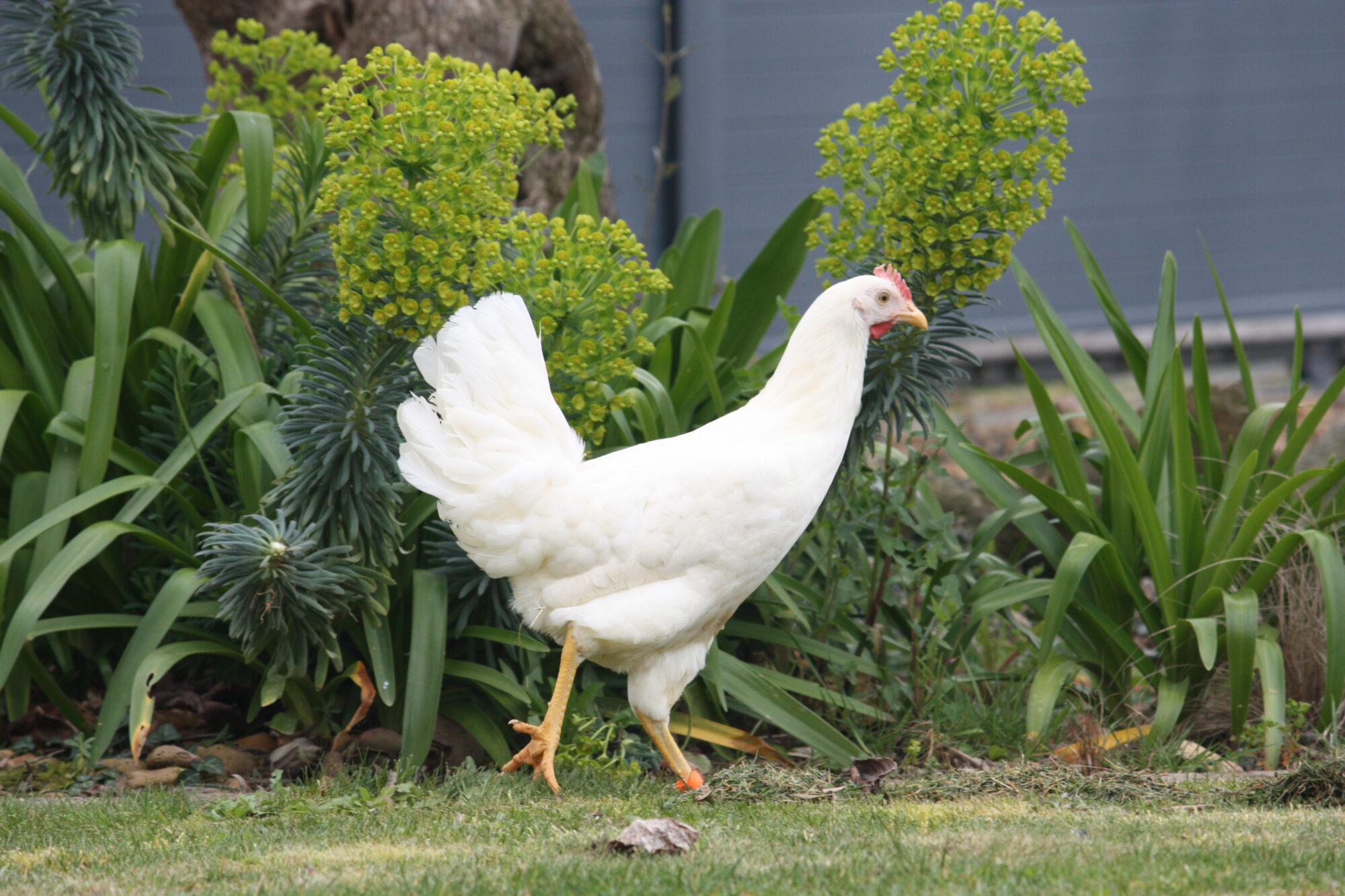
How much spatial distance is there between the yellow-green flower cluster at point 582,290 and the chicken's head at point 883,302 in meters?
0.50

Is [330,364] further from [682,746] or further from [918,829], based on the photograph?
[918,829]

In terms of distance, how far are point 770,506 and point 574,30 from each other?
117 inches

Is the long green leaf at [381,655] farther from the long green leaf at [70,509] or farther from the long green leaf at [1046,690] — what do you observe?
the long green leaf at [1046,690]

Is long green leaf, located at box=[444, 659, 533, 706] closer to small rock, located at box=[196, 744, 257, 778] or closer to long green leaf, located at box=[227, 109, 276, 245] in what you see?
small rock, located at box=[196, 744, 257, 778]

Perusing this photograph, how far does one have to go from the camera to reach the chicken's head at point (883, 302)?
308 centimetres

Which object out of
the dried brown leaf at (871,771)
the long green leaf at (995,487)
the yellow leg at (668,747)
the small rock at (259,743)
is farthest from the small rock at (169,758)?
the long green leaf at (995,487)

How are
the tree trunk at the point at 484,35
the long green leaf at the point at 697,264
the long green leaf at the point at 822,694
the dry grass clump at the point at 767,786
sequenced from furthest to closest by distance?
the tree trunk at the point at 484,35
the long green leaf at the point at 697,264
the long green leaf at the point at 822,694
the dry grass clump at the point at 767,786

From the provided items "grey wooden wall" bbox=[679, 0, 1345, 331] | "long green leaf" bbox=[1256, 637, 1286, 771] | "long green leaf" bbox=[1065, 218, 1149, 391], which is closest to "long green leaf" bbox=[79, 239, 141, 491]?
"long green leaf" bbox=[1065, 218, 1149, 391]

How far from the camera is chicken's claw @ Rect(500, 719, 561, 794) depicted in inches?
114

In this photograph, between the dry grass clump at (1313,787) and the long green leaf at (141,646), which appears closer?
the dry grass clump at (1313,787)

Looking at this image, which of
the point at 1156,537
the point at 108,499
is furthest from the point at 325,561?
the point at 1156,537

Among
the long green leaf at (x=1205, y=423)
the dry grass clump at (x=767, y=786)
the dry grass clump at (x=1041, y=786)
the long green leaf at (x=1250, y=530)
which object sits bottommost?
the dry grass clump at (x=1041, y=786)

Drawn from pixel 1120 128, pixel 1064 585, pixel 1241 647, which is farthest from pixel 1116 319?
pixel 1120 128

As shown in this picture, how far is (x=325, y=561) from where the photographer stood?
10.0 ft
